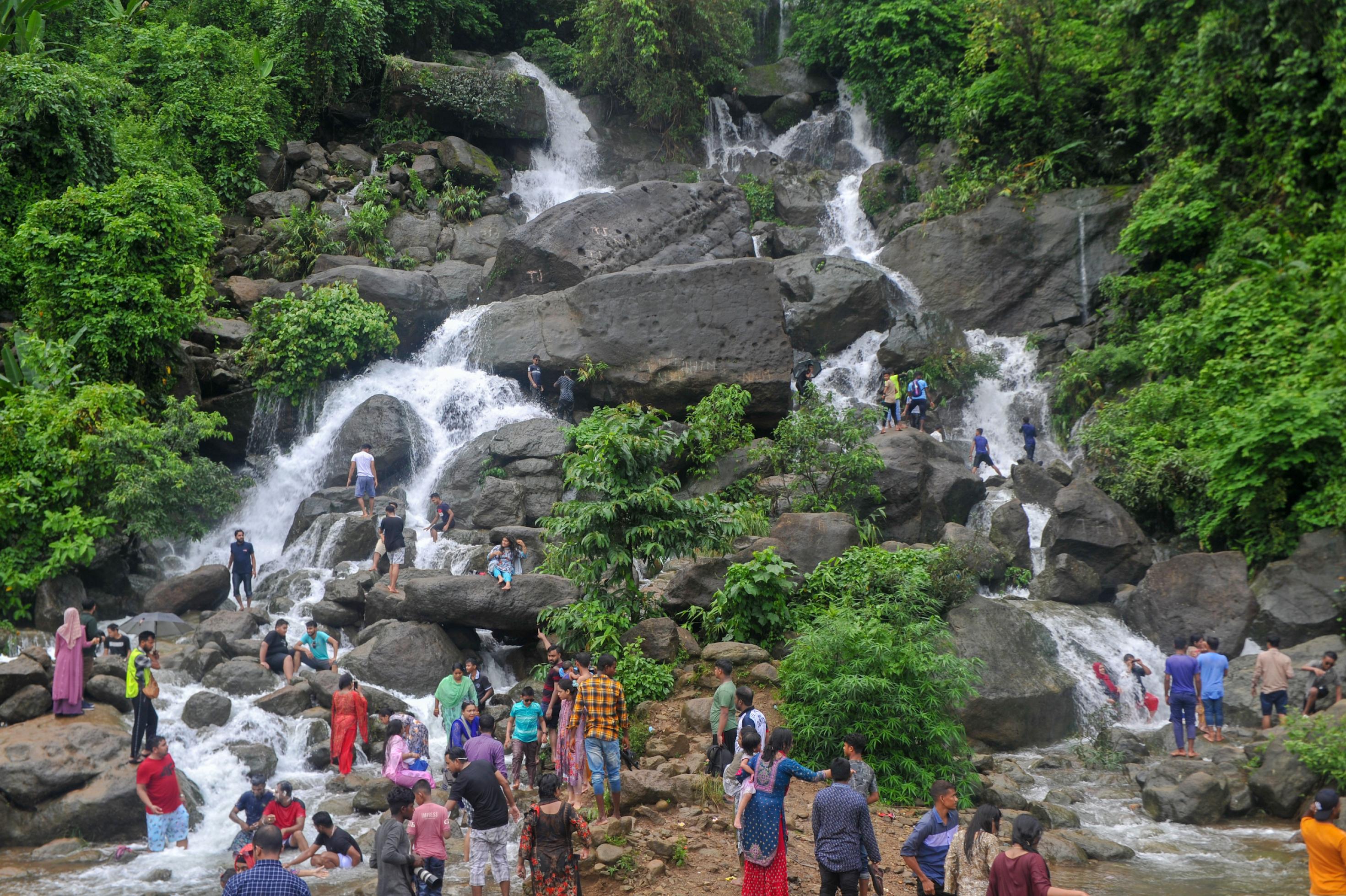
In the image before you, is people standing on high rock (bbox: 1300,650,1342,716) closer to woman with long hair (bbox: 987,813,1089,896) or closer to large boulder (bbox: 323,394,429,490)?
woman with long hair (bbox: 987,813,1089,896)

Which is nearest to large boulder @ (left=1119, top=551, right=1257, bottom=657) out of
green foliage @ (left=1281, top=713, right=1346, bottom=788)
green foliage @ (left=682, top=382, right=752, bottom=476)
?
green foliage @ (left=1281, top=713, right=1346, bottom=788)

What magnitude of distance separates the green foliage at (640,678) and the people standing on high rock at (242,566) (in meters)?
7.62

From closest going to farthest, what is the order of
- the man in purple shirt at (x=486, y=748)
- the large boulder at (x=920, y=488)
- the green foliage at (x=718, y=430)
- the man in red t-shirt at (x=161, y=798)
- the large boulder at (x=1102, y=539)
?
the man in purple shirt at (x=486, y=748) → the man in red t-shirt at (x=161, y=798) → the large boulder at (x=1102, y=539) → the large boulder at (x=920, y=488) → the green foliage at (x=718, y=430)

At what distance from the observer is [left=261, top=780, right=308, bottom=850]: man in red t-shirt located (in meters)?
8.04

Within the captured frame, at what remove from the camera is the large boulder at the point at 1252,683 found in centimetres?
1238

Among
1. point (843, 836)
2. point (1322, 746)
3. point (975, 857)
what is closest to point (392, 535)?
point (843, 836)

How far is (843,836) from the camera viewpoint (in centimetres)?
614

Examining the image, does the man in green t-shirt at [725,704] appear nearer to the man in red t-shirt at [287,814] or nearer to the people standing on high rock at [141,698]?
the man in red t-shirt at [287,814]

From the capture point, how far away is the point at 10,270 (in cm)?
1934

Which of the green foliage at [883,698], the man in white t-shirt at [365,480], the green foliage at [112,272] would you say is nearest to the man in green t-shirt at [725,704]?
the green foliage at [883,698]

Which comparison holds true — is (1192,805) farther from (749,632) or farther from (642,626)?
(642,626)

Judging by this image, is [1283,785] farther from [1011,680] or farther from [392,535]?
[392,535]

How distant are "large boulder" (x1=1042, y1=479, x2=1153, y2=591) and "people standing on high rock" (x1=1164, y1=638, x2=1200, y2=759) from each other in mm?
4439

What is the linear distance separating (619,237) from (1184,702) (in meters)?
17.1
